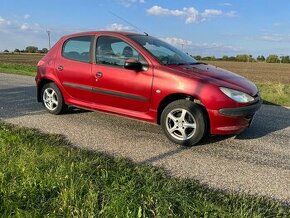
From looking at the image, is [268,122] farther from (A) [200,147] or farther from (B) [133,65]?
(B) [133,65]

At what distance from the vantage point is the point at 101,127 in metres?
6.88

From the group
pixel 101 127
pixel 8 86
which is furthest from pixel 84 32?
pixel 8 86

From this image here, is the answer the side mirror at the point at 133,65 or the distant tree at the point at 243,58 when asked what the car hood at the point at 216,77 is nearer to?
the side mirror at the point at 133,65

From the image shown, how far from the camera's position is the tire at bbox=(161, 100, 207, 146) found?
18.8 feet

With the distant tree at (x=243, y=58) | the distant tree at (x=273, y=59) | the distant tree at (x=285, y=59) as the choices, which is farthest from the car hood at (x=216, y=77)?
the distant tree at (x=273, y=59)

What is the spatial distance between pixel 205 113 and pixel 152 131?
4.08ft

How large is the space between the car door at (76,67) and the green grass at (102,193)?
7.79 feet

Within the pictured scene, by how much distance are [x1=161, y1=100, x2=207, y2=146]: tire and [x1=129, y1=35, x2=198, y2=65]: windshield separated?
0.80 meters

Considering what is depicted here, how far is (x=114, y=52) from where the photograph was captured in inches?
262

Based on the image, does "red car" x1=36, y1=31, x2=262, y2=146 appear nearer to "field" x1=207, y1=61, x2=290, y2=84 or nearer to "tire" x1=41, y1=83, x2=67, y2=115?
"tire" x1=41, y1=83, x2=67, y2=115

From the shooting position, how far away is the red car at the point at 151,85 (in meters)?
5.68

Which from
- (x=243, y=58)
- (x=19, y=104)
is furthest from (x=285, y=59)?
(x=19, y=104)

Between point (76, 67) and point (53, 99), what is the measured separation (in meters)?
1.11

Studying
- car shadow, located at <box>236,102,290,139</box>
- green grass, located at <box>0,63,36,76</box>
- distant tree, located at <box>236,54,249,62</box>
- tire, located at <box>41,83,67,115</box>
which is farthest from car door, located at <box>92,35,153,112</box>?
distant tree, located at <box>236,54,249,62</box>
